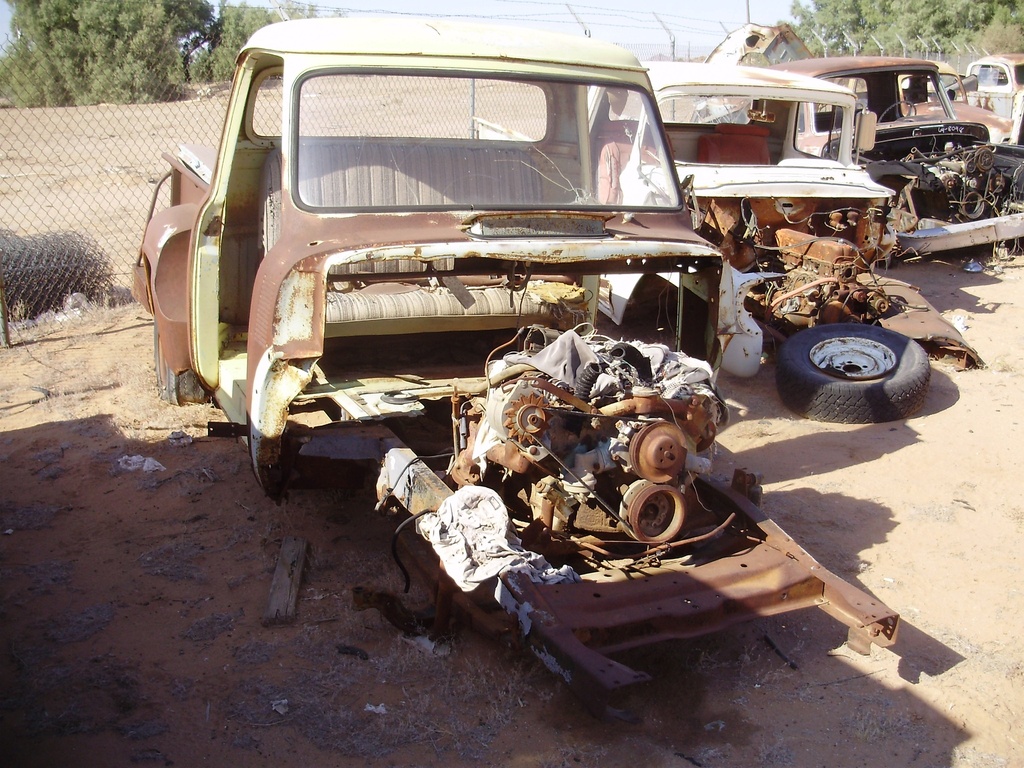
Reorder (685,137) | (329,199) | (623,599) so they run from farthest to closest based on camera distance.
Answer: (685,137) < (329,199) < (623,599)

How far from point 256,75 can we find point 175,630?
260 cm

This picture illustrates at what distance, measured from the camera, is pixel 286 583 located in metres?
3.93

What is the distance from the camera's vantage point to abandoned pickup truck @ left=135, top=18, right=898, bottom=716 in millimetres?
3266

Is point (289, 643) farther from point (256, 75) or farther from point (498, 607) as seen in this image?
point (256, 75)

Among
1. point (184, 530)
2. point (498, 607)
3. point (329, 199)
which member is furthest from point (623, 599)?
point (184, 530)

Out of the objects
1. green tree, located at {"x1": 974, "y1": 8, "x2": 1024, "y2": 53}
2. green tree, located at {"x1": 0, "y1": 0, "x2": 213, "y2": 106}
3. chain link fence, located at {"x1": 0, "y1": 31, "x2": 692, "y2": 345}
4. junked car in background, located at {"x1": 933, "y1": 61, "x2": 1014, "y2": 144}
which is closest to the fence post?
chain link fence, located at {"x1": 0, "y1": 31, "x2": 692, "y2": 345}

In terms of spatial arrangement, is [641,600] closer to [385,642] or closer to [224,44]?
[385,642]

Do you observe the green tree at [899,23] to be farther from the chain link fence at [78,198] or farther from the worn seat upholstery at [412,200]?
the worn seat upholstery at [412,200]

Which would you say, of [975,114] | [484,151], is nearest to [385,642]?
[484,151]

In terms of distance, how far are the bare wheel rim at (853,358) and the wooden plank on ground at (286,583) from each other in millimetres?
3799

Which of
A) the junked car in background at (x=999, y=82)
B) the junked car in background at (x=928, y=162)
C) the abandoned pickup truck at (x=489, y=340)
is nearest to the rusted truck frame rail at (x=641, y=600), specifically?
the abandoned pickup truck at (x=489, y=340)

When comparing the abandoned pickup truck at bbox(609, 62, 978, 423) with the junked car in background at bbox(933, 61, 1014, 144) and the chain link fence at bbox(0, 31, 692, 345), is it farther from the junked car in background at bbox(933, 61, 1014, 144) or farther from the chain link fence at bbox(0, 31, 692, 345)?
the junked car in background at bbox(933, 61, 1014, 144)

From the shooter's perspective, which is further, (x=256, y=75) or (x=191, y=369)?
(x=191, y=369)

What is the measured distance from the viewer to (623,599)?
318cm
